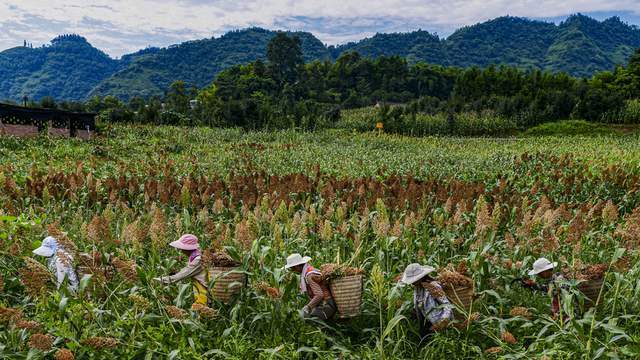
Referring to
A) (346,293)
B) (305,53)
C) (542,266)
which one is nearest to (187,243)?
(346,293)

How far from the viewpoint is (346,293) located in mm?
3592

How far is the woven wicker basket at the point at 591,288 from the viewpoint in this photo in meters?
3.74

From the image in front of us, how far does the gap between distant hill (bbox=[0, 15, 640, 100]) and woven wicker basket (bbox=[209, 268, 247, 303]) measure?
367 feet

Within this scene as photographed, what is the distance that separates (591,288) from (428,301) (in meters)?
1.24

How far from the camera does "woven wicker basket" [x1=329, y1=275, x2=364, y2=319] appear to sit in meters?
3.58

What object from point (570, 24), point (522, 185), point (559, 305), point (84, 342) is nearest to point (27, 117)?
point (522, 185)

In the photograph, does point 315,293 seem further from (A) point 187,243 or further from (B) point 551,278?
(B) point 551,278

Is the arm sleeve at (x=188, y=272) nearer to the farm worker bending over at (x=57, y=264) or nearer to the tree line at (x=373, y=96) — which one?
the farm worker bending over at (x=57, y=264)

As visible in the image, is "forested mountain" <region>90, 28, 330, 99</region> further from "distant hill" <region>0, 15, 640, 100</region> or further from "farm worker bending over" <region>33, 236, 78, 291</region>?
"farm worker bending over" <region>33, 236, 78, 291</region>

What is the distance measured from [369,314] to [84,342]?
6.57ft

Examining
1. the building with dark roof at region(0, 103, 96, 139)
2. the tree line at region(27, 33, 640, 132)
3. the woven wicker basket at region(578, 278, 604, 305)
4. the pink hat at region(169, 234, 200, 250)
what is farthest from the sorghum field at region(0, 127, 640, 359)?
the tree line at region(27, 33, 640, 132)

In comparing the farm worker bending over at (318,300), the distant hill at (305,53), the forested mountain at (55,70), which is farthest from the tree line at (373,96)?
the forested mountain at (55,70)

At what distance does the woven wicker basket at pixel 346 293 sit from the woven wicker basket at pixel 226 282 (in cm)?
70

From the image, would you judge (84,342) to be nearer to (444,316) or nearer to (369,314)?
(369,314)
